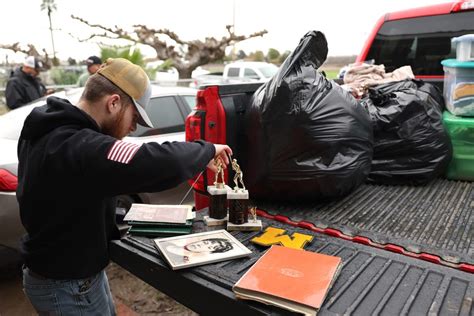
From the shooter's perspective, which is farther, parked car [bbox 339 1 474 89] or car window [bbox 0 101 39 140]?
car window [bbox 0 101 39 140]

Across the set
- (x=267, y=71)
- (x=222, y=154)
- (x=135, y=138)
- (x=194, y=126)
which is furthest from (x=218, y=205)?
(x=267, y=71)

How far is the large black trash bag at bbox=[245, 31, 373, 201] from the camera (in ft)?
7.14

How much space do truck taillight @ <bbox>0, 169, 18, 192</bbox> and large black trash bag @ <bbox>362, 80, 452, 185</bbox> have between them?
2.74 m

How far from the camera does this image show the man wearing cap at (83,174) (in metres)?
1.41

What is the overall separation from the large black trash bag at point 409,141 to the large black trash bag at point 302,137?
0.50 metres

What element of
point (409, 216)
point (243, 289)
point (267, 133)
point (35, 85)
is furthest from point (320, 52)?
point (35, 85)

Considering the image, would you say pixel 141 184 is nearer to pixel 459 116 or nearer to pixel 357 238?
pixel 357 238

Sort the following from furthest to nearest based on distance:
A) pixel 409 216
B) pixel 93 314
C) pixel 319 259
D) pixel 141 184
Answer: pixel 409 216, pixel 93 314, pixel 319 259, pixel 141 184

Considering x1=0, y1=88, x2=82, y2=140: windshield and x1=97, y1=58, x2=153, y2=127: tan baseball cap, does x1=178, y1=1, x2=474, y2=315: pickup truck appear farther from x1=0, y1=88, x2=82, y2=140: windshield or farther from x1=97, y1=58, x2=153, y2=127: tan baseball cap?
x1=0, y1=88, x2=82, y2=140: windshield

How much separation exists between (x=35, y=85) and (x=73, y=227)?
5.53 meters

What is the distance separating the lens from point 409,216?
218cm

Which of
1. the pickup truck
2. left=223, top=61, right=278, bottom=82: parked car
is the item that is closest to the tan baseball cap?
the pickup truck

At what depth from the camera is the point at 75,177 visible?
1429 mm

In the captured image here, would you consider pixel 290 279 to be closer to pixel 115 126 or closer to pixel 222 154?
pixel 222 154
